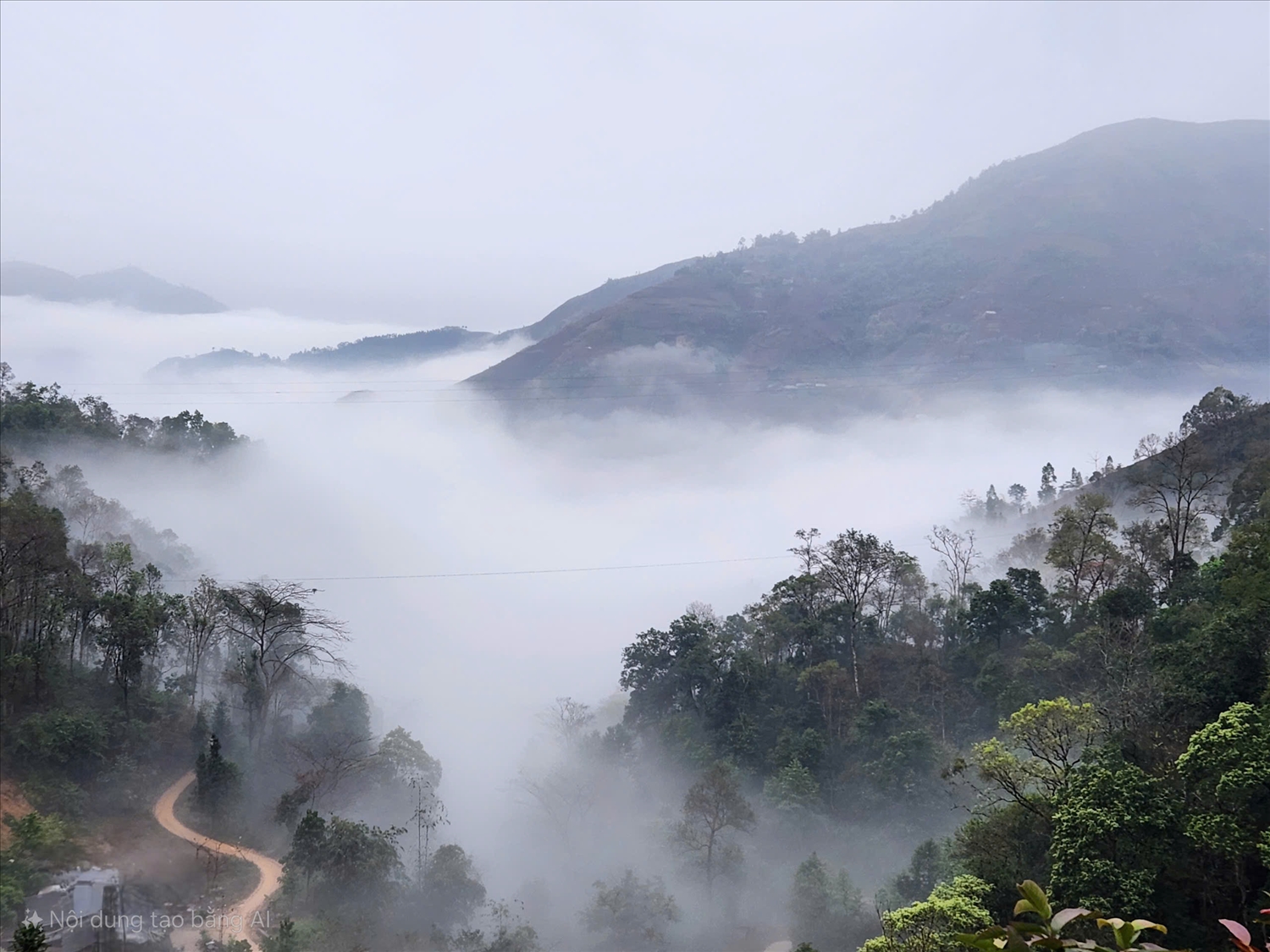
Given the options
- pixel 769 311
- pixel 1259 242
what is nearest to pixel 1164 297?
pixel 1259 242

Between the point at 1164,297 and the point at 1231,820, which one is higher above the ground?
the point at 1164,297

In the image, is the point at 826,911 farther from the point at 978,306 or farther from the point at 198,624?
the point at 978,306

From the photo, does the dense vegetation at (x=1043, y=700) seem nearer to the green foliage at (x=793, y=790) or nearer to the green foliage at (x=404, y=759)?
the green foliage at (x=793, y=790)

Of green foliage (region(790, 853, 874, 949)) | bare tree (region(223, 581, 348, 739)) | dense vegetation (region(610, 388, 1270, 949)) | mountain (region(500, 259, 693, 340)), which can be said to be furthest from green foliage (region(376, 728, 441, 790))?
mountain (region(500, 259, 693, 340))

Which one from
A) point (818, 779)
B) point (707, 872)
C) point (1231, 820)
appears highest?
point (1231, 820)

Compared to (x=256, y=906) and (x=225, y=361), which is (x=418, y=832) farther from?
(x=225, y=361)

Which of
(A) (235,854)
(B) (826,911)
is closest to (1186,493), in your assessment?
(B) (826,911)
